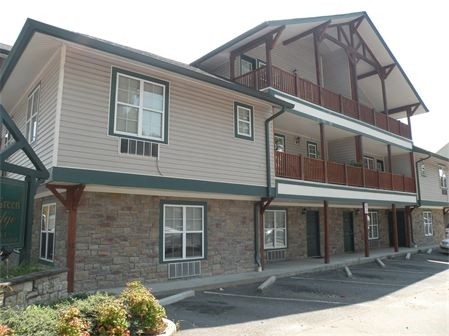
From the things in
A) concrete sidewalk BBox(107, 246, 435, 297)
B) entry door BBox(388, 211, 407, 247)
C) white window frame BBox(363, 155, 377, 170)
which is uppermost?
white window frame BBox(363, 155, 377, 170)

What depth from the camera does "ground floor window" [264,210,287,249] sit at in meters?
15.8

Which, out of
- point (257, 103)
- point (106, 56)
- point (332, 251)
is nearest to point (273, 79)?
point (257, 103)

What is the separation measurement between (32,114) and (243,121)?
256 inches

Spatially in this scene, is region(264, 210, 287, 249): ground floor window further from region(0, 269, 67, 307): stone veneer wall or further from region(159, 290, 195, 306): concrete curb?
region(0, 269, 67, 307): stone veneer wall

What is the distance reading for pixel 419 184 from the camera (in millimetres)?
24562

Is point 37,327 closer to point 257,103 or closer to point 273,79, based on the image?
point 257,103

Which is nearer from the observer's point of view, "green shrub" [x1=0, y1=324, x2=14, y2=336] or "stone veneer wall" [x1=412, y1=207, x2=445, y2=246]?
"green shrub" [x1=0, y1=324, x2=14, y2=336]

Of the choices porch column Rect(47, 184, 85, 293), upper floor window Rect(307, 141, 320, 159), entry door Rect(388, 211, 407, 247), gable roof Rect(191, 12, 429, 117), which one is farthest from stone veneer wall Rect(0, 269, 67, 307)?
entry door Rect(388, 211, 407, 247)

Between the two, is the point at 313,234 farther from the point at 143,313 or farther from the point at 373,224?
the point at 143,313

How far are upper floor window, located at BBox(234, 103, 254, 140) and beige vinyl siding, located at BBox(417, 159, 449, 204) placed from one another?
16.9 meters

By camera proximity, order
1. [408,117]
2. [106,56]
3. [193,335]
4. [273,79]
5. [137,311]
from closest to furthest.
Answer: [137,311] → [193,335] → [106,56] → [273,79] → [408,117]

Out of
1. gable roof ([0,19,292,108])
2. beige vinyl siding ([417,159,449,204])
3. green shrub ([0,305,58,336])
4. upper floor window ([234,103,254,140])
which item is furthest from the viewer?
beige vinyl siding ([417,159,449,204])

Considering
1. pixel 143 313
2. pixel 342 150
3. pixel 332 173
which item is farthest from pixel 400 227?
pixel 143 313

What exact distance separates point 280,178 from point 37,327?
9972 mm
